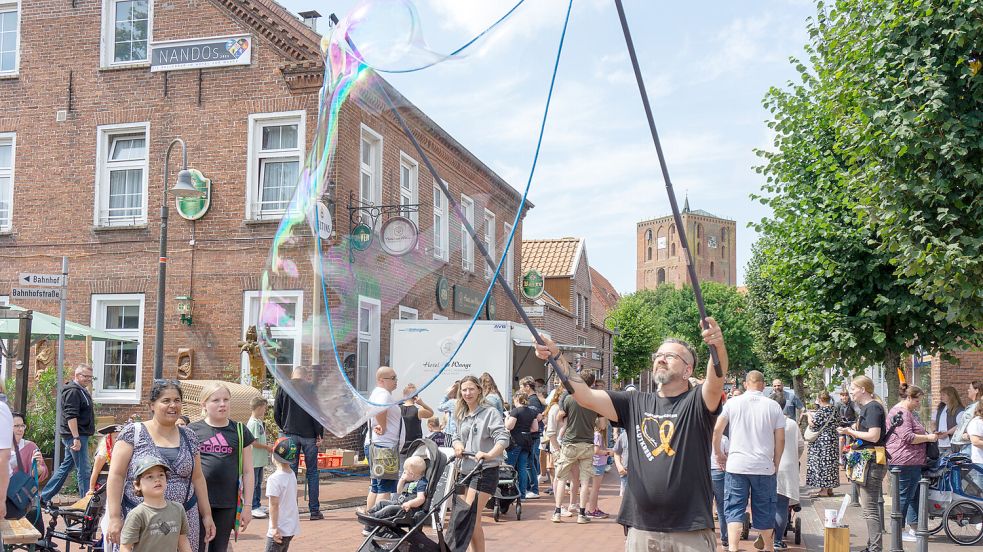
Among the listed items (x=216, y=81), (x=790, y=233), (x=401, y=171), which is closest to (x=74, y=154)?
(x=216, y=81)

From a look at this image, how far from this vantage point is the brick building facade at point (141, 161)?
61.6ft

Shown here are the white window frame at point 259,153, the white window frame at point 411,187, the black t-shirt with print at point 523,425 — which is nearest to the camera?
the white window frame at point 411,187

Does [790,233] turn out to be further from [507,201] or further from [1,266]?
[1,266]

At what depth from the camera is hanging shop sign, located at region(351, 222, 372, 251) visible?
610 centimetres

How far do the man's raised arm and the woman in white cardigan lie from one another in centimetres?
578

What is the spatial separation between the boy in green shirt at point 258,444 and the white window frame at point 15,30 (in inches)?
496

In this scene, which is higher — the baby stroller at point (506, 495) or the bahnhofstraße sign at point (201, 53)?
the bahnhofstraße sign at point (201, 53)

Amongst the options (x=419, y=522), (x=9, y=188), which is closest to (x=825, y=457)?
(x=419, y=522)

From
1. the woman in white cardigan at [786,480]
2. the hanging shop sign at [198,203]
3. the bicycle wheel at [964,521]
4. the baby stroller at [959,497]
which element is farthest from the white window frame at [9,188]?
the bicycle wheel at [964,521]

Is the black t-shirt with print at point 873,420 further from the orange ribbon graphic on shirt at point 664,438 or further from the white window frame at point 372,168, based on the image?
the white window frame at point 372,168

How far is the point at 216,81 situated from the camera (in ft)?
63.1

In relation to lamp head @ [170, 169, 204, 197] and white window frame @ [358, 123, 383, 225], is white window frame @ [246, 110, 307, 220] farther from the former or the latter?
white window frame @ [358, 123, 383, 225]

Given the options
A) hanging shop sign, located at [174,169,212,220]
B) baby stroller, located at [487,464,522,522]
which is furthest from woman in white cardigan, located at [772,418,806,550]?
hanging shop sign, located at [174,169,212,220]

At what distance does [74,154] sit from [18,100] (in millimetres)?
1978
